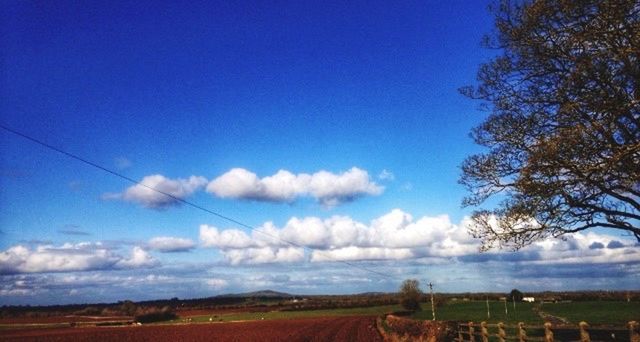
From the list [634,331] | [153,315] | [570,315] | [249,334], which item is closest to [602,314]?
[570,315]

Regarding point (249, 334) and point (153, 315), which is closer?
point (249, 334)

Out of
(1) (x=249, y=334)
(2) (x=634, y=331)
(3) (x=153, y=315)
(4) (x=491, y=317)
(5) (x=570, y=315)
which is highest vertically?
(2) (x=634, y=331)

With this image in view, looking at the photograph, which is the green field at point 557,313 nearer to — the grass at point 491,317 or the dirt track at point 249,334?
the grass at point 491,317

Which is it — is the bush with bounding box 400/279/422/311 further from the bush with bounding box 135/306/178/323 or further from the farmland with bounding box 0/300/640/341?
the bush with bounding box 135/306/178/323

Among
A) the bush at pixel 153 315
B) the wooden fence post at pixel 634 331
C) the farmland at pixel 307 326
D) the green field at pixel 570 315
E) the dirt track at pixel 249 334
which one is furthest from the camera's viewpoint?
the bush at pixel 153 315

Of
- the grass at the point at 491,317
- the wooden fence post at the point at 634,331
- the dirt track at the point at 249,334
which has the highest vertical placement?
the wooden fence post at the point at 634,331

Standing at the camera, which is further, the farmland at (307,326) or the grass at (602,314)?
the farmland at (307,326)

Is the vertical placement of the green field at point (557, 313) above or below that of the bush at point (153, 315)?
above

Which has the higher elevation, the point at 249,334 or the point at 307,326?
the point at 249,334

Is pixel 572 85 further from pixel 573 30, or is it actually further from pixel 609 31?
pixel 609 31

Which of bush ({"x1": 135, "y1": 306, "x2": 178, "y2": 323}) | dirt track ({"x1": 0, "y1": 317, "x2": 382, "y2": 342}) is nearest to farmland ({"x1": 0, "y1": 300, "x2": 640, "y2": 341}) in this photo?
dirt track ({"x1": 0, "y1": 317, "x2": 382, "y2": 342})

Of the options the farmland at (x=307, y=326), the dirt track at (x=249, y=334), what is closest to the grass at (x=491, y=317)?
the farmland at (x=307, y=326)

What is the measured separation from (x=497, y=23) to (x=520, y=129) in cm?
276

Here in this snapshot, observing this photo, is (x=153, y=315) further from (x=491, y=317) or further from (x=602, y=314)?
(x=602, y=314)
